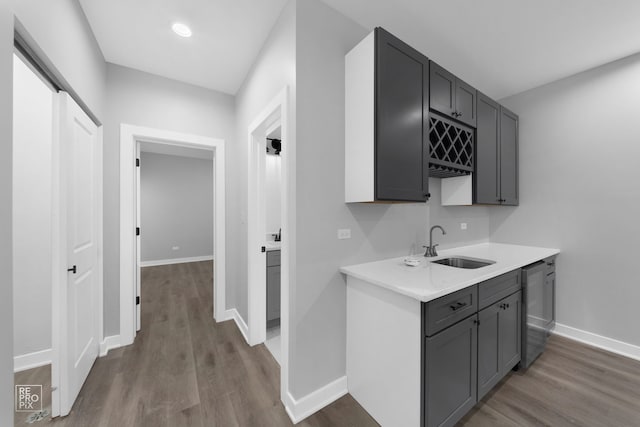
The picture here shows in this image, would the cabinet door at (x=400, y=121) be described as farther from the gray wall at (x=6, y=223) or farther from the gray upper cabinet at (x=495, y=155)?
the gray wall at (x=6, y=223)

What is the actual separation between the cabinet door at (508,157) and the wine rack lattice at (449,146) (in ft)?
2.26

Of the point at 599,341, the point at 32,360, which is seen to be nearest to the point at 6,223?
the point at 32,360

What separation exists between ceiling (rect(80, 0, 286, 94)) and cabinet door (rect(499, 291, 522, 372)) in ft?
9.16

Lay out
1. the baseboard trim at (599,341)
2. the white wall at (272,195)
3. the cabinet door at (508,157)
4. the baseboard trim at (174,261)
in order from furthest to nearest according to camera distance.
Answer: the baseboard trim at (174,261) < the white wall at (272,195) < the cabinet door at (508,157) < the baseboard trim at (599,341)

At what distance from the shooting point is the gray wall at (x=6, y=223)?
0.88m

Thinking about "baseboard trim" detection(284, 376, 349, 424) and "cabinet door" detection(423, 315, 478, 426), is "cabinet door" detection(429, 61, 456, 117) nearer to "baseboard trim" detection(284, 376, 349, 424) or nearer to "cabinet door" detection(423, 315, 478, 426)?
"cabinet door" detection(423, 315, 478, 426)

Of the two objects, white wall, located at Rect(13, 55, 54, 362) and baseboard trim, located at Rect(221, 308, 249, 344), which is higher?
white wall, located at Rect(13, 55, 54, 362)

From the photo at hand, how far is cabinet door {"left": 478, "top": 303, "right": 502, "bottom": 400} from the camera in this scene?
5.24 feet

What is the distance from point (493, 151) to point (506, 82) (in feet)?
3.00

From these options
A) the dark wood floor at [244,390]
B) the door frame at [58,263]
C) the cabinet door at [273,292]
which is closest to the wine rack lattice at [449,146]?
the dark wood floor at [244,390]

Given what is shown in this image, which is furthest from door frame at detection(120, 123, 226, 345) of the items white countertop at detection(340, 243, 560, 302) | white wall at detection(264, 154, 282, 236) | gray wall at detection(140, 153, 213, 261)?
gray wall at detection(140, 153, 213, 261)

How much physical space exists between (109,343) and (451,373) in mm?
3019

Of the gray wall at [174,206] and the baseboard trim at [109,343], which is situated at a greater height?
the gray wall at [174,206]

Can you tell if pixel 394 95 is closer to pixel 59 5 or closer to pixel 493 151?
pixel 493 151
